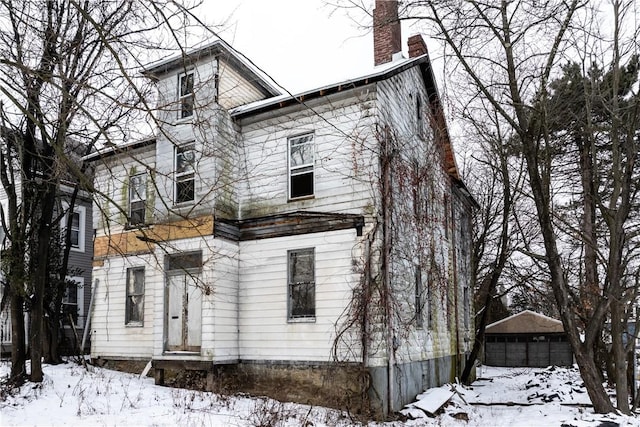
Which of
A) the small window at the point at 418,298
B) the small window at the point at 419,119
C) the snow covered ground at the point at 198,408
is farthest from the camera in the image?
the small window at the point at 419,119

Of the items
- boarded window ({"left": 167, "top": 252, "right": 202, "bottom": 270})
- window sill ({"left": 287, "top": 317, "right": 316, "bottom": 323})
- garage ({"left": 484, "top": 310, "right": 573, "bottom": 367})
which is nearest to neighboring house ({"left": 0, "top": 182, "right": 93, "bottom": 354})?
boarded window ({"left": 167, "top": 252, "right": 202, "bottom": 270})

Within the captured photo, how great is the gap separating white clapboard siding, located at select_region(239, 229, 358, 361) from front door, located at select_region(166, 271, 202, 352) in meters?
1.09

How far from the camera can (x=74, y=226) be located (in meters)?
22.5

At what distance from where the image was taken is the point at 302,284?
13297mm

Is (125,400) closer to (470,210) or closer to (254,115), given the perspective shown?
(254,115)

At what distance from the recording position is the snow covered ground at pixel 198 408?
9.97m

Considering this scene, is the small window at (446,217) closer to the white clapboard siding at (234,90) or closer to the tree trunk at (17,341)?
the white clapboard siding at (234,90)

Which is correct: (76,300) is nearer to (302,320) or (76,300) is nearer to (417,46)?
(302,320)

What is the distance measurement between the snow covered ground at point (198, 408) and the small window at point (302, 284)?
2.10 m

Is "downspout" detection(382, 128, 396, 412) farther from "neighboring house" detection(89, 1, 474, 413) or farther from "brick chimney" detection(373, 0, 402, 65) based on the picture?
"brick chimney" detection(373, 0, 402, 65)

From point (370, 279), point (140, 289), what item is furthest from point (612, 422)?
point (140, 289)

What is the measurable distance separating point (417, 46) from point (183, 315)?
1104 centimetres

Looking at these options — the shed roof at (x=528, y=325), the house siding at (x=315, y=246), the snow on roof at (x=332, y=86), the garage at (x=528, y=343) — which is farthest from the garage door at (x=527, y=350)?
the snow on roof at (x=332, y=86)

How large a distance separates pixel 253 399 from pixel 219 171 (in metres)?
5.52
